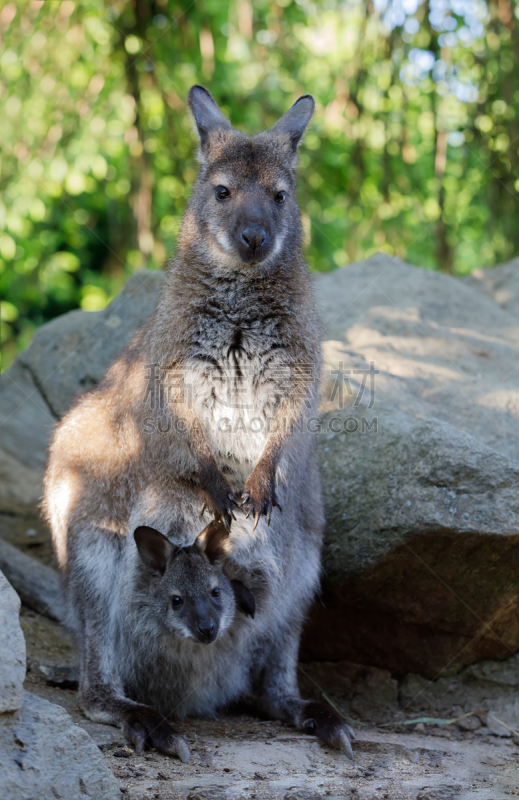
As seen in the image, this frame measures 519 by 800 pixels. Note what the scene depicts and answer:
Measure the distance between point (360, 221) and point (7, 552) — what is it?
6158mm

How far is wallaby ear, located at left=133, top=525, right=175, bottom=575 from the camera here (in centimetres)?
354

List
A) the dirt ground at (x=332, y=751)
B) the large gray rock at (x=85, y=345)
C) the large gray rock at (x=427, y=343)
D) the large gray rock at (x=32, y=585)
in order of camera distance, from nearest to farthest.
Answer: the dirt ground at (x=332, y=751) < the large gray rock at (x=32, y=585) < the large gray rock at (x=427, y=343) < the large gray rock at (x=85, y=345)

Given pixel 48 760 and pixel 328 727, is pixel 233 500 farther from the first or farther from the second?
pixel 48 760

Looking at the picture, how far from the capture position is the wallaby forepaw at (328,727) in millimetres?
3463

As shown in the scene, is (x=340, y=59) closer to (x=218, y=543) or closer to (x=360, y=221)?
(x=360, y=221)

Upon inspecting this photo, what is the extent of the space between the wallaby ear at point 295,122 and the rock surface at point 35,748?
8.89 feet

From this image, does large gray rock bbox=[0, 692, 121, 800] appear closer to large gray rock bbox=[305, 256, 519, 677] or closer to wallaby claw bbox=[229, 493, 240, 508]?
wallaby claw bbox=[229, 493, 240, 508]

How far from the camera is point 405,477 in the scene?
413 centimetres

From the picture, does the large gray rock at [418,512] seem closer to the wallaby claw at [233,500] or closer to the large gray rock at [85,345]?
the wallaby claw at [233,500]

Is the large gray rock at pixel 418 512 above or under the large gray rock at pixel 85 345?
under

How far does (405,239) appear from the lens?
9.28m

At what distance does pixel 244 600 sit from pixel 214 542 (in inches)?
12.3

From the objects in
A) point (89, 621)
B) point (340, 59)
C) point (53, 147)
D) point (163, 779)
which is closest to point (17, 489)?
point (89, 621)

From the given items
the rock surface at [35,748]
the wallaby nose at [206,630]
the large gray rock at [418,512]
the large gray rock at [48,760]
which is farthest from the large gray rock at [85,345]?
the large gray rock at [48,760]
